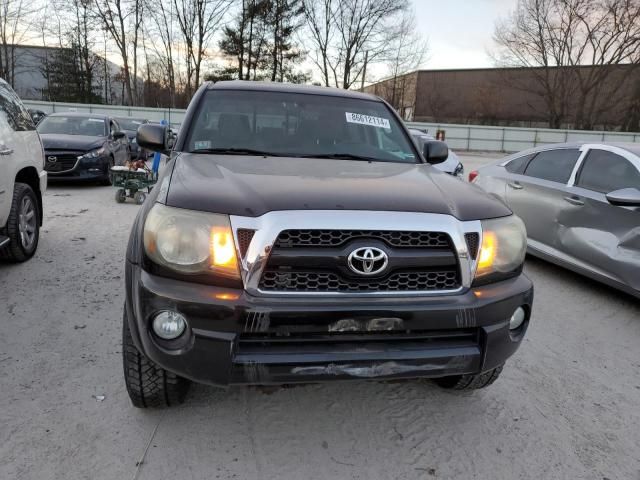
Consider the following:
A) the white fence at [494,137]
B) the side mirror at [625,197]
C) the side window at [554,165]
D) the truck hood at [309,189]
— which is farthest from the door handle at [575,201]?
the white fence at [494,137]

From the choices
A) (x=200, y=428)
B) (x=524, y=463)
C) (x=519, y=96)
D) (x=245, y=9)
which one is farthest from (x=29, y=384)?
(x=519, y=96)

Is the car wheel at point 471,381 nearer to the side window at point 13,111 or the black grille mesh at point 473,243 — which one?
the black grille mesh at point 473,243

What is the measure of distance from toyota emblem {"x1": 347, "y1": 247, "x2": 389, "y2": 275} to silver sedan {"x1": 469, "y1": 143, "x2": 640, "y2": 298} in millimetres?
3252

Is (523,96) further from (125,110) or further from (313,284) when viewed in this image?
(313,284)

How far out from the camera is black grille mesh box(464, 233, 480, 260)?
2.23 metres

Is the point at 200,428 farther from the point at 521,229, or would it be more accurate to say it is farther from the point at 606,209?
the point at 606,209

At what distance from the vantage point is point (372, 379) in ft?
6.95

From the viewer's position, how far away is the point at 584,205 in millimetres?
4883

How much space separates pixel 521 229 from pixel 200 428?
6.14ft

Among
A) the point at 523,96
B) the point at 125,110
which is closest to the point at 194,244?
the point at 125,110

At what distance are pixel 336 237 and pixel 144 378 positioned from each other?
119cm

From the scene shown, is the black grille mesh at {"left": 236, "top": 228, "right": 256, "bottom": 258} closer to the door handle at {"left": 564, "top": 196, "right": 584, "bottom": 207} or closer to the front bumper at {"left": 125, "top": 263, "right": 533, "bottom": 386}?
the front bumper at {"left": 125, "top": 263, "right": 533, "bottom": 386}

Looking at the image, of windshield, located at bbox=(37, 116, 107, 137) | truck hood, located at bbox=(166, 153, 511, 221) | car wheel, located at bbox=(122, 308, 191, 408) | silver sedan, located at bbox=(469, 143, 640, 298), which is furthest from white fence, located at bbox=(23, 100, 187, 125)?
car wheel, located at bbox=(122, 308, 191, 408)

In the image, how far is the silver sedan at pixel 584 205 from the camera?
436 centimetres
